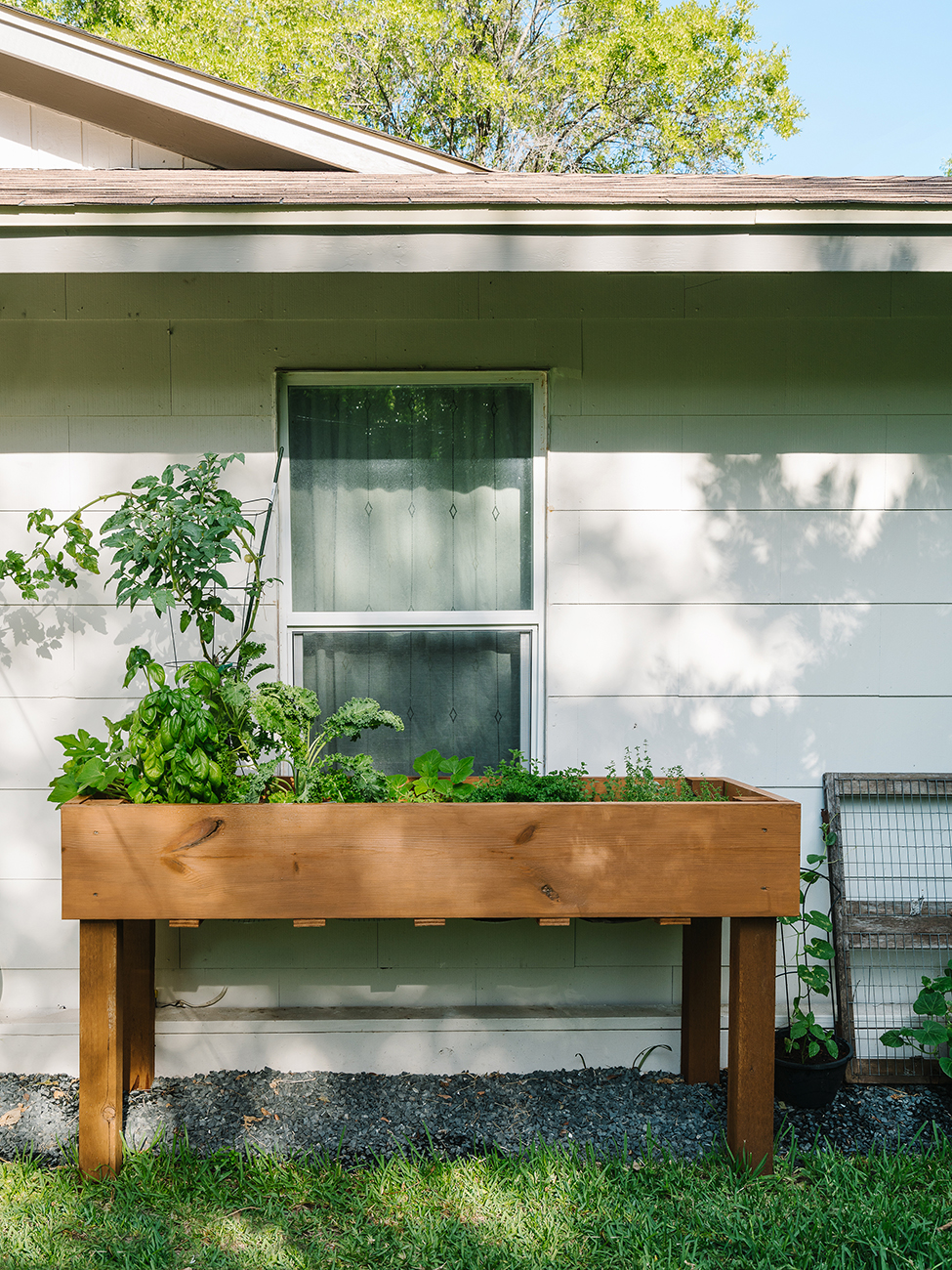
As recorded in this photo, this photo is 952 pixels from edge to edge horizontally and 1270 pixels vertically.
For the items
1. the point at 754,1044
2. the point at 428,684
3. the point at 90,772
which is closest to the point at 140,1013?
the point at 90,772

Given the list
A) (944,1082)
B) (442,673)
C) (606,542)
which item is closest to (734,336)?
(606,542)

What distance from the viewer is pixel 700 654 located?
2723mm

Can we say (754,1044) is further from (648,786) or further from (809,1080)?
(648,786)

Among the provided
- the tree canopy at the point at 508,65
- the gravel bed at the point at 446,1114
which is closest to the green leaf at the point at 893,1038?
the gravel bed at the point at 446,1114

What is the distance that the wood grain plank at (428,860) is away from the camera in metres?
2.04

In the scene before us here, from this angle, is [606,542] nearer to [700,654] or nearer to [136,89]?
[700,654]

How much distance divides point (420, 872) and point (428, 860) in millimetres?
37

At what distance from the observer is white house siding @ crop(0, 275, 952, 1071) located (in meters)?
2.64

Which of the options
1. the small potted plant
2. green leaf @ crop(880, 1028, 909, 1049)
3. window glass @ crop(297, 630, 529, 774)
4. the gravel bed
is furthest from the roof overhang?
the gravel bed

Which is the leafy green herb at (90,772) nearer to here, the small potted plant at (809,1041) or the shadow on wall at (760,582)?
the shadow on wall at (760,582)

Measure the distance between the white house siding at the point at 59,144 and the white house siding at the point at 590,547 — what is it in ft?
3.08

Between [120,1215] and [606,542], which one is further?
[606,542]

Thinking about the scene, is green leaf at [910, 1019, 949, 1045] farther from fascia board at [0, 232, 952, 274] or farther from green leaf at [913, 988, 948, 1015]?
fascia board at [0, 232, 952, 274]

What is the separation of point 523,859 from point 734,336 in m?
1.84
